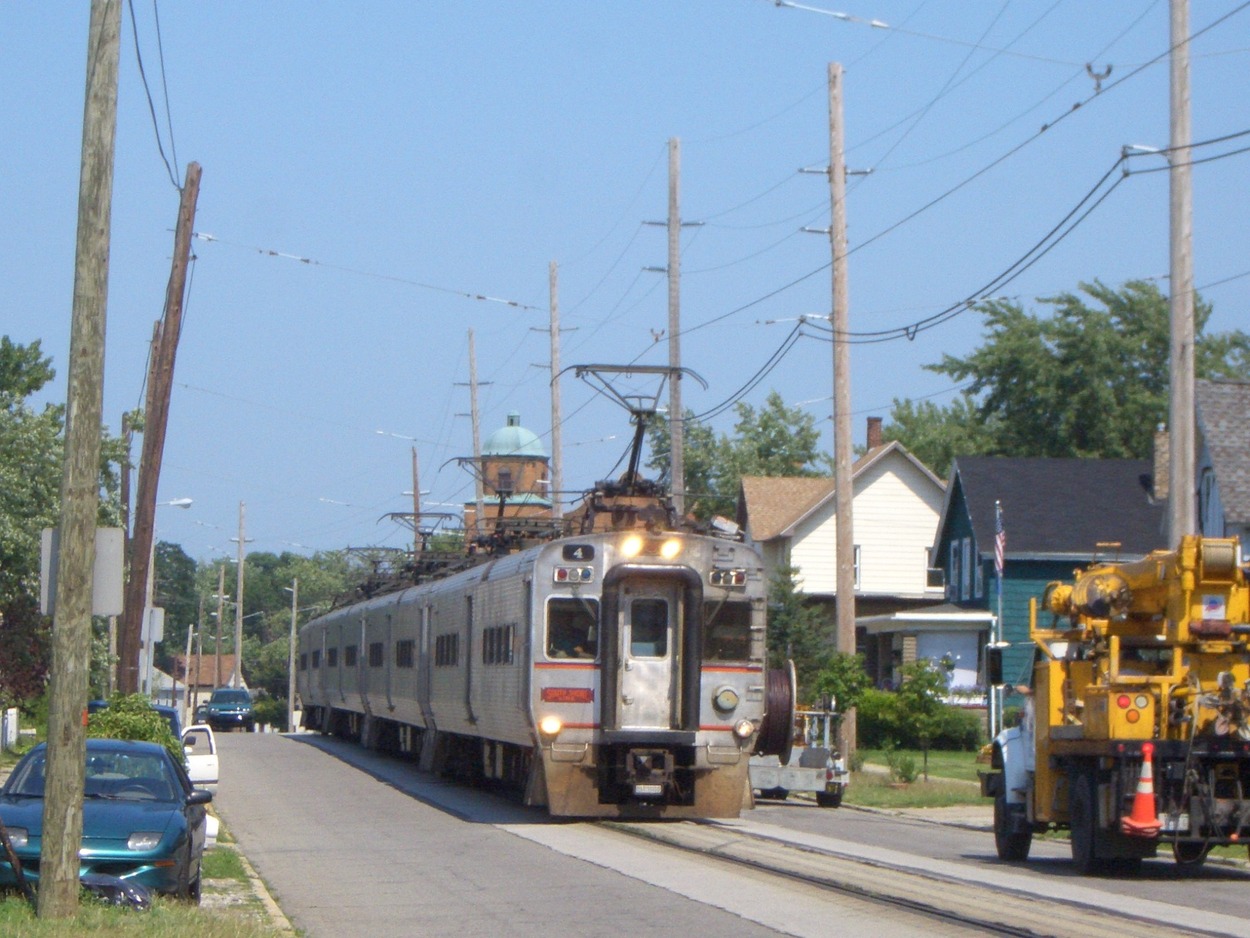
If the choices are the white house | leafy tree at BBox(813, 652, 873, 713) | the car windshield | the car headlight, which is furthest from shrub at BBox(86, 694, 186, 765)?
the white house

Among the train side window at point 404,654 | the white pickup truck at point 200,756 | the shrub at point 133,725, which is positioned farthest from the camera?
the train side window at point 404,654

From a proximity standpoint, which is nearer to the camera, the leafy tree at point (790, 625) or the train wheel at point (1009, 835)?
the train wheel at point (1009, 835)

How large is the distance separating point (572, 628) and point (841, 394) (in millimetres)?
8391

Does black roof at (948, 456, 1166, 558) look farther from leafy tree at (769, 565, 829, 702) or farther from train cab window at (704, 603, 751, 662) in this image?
train cab window at (704, 603, 751, 662)

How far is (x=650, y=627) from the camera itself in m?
20.3

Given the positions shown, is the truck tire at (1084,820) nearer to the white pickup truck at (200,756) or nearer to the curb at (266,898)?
the curb at (266,898)

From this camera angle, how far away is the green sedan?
12.0 metres

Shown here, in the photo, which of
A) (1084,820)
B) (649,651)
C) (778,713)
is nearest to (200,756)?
(649,651)

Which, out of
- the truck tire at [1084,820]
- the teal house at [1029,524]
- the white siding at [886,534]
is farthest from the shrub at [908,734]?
the truck tire at [1084,820]

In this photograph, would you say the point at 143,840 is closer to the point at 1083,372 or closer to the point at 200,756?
the point at 200,756

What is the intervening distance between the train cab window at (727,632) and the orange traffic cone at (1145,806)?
21.7ft

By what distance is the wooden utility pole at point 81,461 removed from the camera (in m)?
11.1

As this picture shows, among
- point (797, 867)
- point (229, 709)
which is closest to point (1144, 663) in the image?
point (797, 867)

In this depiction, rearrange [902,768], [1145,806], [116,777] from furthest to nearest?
1. [902,768]
2. [1145,806]
3. [116,777]
